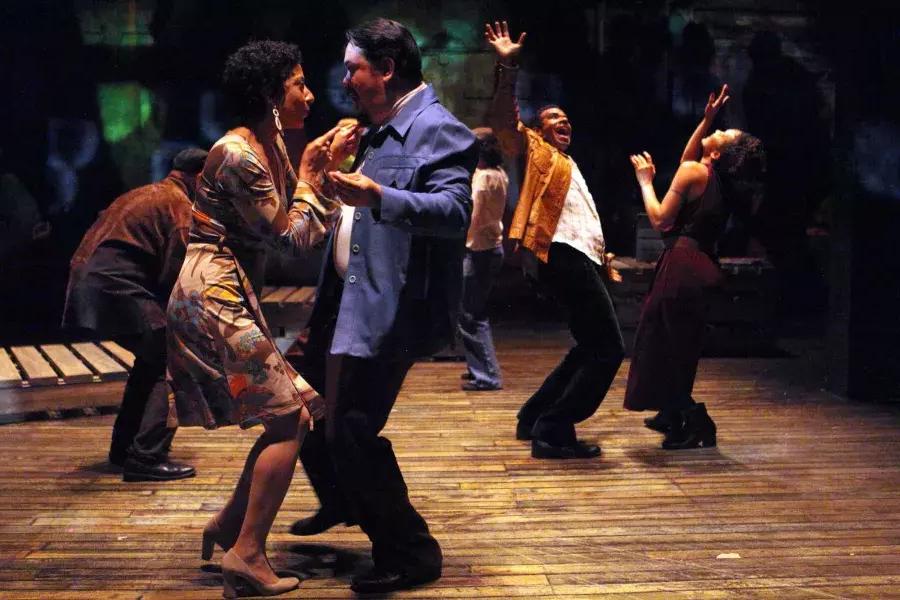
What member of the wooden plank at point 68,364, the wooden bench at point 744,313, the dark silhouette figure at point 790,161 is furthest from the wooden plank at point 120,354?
the dark silhouette figure at point 790,161

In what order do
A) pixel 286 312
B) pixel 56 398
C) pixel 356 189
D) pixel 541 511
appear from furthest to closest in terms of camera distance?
pixel 286 312, pixel 56 398, pixel 541 511, pixel 356 189

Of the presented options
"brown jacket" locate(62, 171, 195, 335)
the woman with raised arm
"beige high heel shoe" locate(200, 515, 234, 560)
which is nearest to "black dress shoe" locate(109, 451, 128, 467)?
"brown jacket" locate(62, 171, 195, 335)

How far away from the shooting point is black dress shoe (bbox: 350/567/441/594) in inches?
154

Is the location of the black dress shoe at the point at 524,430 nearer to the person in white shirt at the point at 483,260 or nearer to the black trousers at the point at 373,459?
the person in white shirt at the point at 483,260

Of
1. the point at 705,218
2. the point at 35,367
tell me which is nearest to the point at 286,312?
the point at 35,367

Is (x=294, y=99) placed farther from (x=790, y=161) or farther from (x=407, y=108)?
(x=790, y=161)

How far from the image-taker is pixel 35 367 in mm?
7246

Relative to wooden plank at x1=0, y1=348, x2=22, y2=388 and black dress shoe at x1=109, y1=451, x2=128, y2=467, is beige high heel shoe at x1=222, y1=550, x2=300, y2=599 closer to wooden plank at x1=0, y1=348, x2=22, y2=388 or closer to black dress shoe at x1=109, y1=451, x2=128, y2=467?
black dress shoe at x1=109, y1=451, x2=128, y2=467

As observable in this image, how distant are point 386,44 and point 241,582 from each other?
1859 mm

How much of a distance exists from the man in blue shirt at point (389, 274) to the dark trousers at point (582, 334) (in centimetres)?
209

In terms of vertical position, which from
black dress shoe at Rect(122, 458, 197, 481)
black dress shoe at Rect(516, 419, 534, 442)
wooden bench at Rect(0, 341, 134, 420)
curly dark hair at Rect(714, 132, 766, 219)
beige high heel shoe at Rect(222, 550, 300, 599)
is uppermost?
curly dark hair at Rect(714, 132, 766, 219)

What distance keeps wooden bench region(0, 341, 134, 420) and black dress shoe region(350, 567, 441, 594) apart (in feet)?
→ 11.8

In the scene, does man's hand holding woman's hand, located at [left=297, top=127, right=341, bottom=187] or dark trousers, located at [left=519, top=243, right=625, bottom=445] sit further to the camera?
dark trousers, located at [left=519, top=243, right=625, bottom=445]

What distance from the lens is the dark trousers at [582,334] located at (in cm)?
589
